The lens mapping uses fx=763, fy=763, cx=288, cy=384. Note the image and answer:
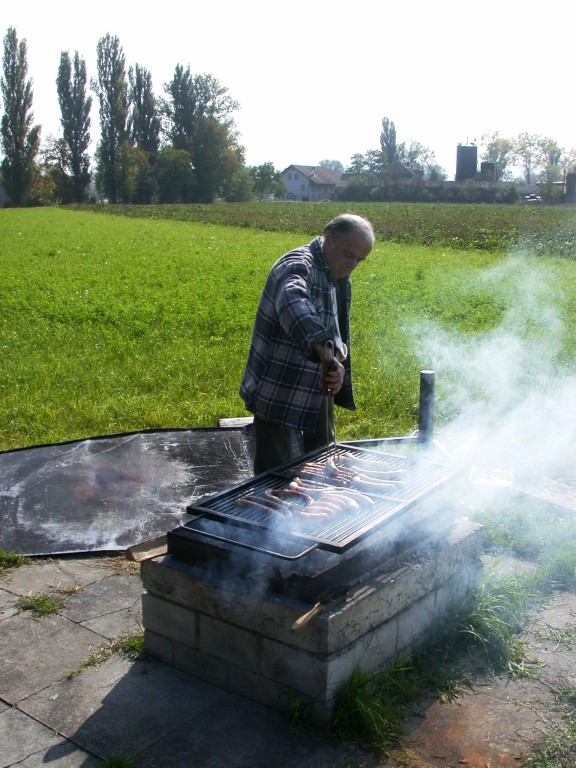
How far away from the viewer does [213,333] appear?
10.7 meters

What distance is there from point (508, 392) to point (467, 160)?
68.4 meters

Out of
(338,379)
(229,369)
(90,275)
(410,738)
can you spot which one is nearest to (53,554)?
(338,379)

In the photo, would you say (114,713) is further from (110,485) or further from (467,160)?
(467,160)

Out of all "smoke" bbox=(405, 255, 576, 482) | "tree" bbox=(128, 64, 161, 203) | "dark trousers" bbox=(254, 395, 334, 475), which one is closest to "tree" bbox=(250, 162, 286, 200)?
"tree" bbox=(128, 64, 161, 203)

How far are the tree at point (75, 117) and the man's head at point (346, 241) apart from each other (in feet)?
227

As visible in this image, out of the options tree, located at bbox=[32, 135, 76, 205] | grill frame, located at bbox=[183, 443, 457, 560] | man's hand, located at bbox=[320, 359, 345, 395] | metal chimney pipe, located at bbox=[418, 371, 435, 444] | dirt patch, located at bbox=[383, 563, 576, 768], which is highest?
tree, located at bbox=[32, 135, 76, 205]

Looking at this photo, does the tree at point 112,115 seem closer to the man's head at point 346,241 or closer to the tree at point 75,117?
the tree at point 75,117

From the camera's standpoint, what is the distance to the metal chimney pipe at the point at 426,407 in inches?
160

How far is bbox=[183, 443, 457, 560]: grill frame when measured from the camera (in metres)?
2.84

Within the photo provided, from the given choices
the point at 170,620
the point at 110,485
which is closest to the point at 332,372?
the point at 170,620

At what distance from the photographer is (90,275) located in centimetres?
1705

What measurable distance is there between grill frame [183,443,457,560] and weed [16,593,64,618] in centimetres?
99

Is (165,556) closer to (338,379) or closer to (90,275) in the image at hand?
(338,379)

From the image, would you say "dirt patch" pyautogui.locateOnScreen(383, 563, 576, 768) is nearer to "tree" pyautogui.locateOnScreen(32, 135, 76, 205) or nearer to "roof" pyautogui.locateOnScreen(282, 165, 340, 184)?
"tree" pyautogui.locateOnScreen(32, 135, 76, 205)
